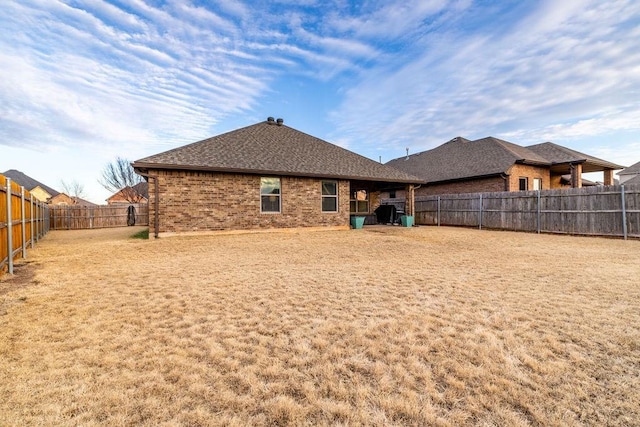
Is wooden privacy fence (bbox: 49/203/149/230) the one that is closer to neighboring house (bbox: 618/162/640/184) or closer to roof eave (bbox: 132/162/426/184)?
roof eave (bbox: 132/162/426/184)

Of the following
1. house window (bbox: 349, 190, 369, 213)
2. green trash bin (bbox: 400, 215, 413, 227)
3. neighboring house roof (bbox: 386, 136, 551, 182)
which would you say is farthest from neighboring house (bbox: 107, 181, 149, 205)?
green trash bin (bbox: 400, 215, 413, 227)

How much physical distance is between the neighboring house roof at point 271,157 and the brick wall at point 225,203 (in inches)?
19.8

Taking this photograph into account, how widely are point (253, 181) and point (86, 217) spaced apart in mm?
14939

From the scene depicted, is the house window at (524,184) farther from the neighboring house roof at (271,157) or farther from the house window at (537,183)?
the neighboring house roof at (271,157)

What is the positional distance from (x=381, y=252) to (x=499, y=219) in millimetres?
10152

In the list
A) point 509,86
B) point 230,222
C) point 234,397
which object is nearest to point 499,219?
point 509,86

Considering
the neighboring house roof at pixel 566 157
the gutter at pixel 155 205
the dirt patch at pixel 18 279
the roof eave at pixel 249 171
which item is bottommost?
the dirt patch at pixel 18 279

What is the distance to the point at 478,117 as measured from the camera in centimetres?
2102

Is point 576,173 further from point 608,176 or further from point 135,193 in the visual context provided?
point 135,193

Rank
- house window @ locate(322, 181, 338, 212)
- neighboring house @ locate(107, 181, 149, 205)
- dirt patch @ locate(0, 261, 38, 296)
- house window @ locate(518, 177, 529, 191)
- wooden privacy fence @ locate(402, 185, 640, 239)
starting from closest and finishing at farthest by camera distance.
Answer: dirt patch @ locate(0, 261, 38, 296) → wooden privacy fence @ locate(402, 185, 640, 239) → house window @ locate(322, 181, 338, 212) → house window @ locate(518, 177, 529, 191) → neighboring house @ locate(107, 181, 149, 205)

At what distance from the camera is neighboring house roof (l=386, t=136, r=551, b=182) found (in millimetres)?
17422

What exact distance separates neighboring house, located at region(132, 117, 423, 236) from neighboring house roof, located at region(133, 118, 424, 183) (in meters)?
0.04

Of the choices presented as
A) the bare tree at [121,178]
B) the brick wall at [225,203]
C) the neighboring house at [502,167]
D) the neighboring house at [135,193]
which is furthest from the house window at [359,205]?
the bare tree at [121,178]

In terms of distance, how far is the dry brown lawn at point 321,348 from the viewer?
174 centimetres
